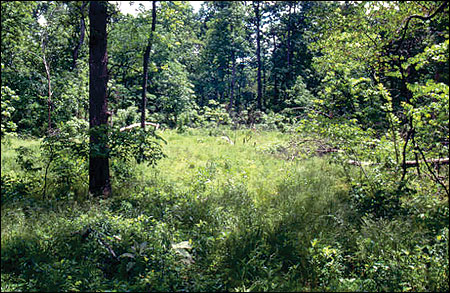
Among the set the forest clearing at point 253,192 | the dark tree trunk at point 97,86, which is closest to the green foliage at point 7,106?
the forest clearing at point 253,192

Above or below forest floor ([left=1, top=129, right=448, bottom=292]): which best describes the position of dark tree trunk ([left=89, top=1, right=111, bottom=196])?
above

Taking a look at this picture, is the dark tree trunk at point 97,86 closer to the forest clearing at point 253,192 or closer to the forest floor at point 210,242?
the forest clearing at point 253,192

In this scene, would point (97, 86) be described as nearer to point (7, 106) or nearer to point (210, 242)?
point (7, 106)

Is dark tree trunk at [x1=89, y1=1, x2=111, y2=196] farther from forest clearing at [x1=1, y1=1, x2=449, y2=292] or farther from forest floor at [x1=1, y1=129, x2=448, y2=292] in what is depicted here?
forest floor at [x1=1, y1=129, x2=448, y2=292]

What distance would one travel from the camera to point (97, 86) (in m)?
5.69

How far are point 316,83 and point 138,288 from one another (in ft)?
94.9

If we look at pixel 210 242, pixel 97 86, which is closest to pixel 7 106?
pixel 97 86

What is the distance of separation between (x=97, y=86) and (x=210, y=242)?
377cm

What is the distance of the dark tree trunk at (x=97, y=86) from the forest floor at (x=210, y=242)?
384 mm

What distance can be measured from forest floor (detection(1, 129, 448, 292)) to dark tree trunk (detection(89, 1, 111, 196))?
1.26 feet

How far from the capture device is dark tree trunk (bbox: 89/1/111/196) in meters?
5.63

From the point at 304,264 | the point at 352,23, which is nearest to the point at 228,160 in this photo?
the point at 352,23

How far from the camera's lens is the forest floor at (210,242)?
333 centimetres

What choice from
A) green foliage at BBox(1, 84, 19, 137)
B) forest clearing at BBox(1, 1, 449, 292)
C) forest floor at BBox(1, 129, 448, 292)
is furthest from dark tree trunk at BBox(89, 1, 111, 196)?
green foliage at BBox(1, 84, 19, 137)
